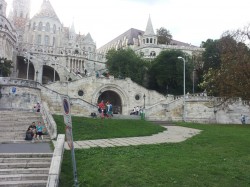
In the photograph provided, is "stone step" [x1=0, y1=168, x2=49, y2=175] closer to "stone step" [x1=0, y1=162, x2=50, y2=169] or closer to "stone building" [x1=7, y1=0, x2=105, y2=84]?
"stone step" [x1=0, y1=162, x2=50, y2=169]

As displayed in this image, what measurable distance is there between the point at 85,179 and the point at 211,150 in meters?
6.51

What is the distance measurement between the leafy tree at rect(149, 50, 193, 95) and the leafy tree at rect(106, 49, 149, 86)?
290 centimetres

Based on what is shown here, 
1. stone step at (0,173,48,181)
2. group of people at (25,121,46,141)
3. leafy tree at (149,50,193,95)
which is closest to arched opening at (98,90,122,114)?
leafy tree at (149,50,193,95)

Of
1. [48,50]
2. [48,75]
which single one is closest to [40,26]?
[48,50]

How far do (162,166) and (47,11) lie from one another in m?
83.7

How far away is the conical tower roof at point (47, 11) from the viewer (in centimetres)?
8375

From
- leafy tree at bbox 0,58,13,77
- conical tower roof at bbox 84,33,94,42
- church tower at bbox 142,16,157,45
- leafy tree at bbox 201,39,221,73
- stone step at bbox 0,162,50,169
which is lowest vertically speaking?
stone step at bbox 0,162,50,169

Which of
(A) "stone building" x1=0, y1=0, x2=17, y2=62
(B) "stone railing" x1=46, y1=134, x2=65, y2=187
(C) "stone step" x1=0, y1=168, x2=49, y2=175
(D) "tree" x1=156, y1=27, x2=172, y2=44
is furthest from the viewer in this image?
(D) "tree" x1=156, y1=27, x2=172, y2=44

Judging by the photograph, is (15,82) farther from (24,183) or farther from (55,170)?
(55,170)

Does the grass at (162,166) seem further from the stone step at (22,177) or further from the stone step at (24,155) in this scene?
the stone step at (24,155)

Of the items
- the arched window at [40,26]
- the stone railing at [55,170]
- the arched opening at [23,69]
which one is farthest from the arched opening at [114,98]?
the arched window at [40,26]

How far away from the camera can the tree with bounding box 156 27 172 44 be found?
272 feet

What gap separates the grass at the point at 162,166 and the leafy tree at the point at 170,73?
3904cm

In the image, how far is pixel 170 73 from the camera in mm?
52469
